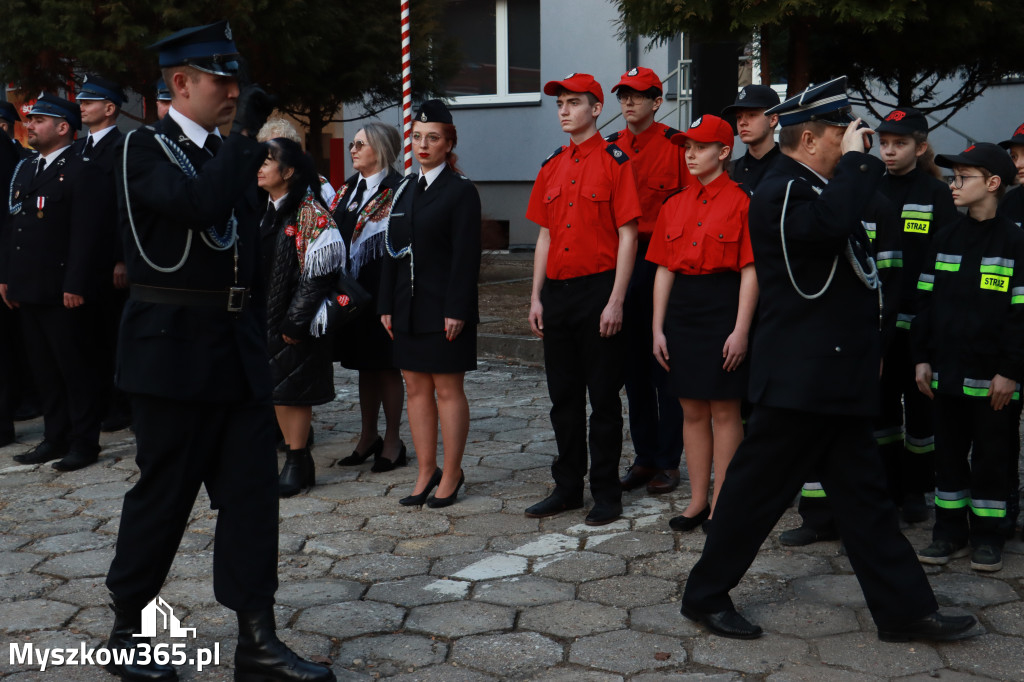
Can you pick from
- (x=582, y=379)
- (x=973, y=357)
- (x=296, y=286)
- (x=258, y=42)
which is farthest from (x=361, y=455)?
(x=258, y=42)

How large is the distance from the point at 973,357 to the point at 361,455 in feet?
10.9

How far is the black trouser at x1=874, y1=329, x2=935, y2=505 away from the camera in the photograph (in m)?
5.40

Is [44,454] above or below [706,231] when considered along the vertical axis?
Result: below

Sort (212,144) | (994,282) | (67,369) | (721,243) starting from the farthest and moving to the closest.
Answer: (67,369) < (721,243) < (994,282) < (212,144)

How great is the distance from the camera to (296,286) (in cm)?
609

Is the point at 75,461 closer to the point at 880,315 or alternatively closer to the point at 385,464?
the point at 385,464

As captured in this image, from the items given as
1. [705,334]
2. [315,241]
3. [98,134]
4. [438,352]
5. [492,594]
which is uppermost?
[98,134]

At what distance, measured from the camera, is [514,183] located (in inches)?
725

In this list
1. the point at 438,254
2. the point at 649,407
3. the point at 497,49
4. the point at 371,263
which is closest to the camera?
the point at 438,254

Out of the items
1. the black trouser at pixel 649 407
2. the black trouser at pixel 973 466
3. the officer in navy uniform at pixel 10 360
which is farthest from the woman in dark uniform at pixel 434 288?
the officer in navy uniform at pixel 10 360

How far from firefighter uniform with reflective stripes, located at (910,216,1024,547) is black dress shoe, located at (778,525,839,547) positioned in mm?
424

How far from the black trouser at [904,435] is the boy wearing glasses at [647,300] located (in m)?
0.99

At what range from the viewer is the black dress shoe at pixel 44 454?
22.5ft

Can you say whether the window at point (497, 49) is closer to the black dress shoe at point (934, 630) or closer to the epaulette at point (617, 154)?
the epaulette at point (617, 154)
